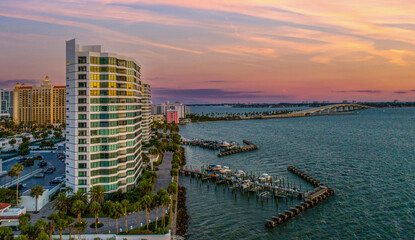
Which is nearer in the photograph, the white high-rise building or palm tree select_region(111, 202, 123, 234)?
palm tree select_region(111, 202, 123, 234)

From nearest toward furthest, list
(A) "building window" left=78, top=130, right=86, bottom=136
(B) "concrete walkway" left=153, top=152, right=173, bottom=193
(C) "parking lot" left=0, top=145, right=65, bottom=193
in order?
(A) "building window" left=78, top=130, right=86, bottom=136, (B) "concrete walkway" left=153, top=152, right=173, bottom=193, (C) "parking lot" left=0, top=145, right=65, bottom=193

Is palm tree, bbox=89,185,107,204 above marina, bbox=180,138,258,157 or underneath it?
above

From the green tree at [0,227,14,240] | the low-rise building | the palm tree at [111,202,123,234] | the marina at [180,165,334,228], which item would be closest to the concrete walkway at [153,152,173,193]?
the marina at [180,165,334,228]

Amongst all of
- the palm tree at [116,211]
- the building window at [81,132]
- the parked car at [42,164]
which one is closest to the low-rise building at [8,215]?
the building window at [81,132]

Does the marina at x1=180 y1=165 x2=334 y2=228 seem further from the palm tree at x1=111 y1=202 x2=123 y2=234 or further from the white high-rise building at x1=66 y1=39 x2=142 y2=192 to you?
the white high-rise building at x1=66 y1=39 x2=142 y2=192

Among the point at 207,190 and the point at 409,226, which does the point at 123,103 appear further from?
the point at 409,226

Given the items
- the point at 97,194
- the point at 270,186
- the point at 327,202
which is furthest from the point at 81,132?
the point at 327,202

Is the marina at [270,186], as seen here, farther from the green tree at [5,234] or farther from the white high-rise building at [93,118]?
the green tree at [5,234]
